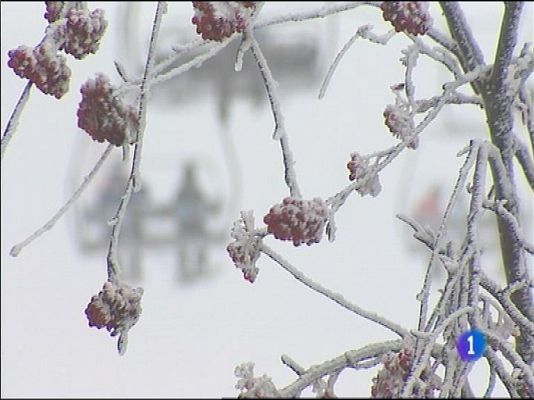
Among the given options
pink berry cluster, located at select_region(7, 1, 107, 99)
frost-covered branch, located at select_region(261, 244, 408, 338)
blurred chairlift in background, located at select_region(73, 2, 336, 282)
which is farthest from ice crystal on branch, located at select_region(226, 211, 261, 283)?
blurred chairlift in background, located at select_region(73, 2, 336, 282)

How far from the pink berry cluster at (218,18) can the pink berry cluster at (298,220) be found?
0.29ft

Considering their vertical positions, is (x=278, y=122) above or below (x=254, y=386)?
above

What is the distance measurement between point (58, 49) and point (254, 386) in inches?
7.3

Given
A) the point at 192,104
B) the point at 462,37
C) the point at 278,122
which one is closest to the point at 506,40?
the point at 462,37

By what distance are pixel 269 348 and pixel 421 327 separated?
133 cm

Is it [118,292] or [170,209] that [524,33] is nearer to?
[170,209]

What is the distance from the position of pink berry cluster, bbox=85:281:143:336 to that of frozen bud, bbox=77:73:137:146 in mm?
75

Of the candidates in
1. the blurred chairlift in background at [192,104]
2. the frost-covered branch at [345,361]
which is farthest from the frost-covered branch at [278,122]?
the blurred chairlift in background at [192,104]

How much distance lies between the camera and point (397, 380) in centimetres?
40

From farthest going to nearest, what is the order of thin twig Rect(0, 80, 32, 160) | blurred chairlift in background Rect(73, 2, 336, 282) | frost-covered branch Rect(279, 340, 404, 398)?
1. blurred chairlift in background Rect(73, 2, 336, 282)
2. frost-covered branch Rect(279, 340, 404, 398)
3. thin twig Rect(0, 80, 32, 160)

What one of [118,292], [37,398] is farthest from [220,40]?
[37,398]

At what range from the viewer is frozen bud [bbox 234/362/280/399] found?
354mm

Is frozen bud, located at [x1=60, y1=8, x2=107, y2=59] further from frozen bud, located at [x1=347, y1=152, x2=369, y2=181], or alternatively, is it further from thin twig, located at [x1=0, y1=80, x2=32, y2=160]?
frozen bud, located at [x1=347, y1=152, x2=369, y2=181]

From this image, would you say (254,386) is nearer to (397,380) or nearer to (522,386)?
(397,380)
